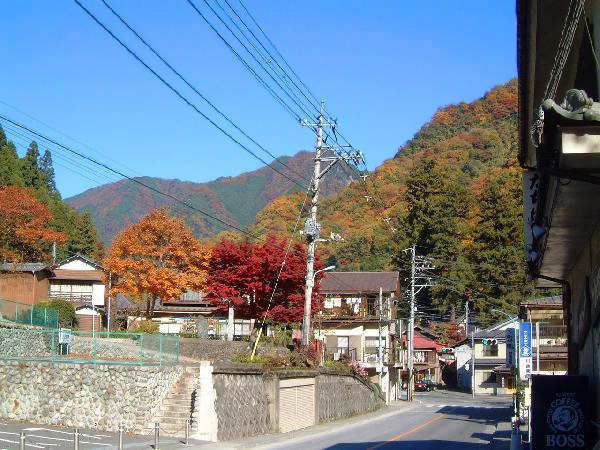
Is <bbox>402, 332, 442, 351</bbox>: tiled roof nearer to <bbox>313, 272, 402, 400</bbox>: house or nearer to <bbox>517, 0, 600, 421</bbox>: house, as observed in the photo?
<bbox>313, 272, 402, 400</bbox>: house

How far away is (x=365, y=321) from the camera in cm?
6103

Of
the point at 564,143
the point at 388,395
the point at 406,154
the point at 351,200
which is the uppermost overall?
the point at 406,154

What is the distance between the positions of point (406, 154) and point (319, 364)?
10804cm

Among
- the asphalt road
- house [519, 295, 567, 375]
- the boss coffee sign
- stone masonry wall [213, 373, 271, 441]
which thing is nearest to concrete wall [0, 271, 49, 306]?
the asphalt road

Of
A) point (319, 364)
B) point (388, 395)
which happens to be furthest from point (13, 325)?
point (388, 395)

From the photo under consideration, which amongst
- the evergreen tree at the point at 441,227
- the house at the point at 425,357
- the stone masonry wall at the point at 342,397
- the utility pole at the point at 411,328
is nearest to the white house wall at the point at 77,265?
the utility pole at the point at 411,328

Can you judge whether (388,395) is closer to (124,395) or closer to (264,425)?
(264,425)

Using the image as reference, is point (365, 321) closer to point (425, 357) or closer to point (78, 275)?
point (78, 275)

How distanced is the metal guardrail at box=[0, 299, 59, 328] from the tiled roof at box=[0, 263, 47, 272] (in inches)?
606

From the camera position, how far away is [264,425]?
1116 inches

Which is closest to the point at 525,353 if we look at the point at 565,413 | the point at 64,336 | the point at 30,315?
the point at 565,413

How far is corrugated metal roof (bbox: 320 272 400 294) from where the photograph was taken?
209 feet

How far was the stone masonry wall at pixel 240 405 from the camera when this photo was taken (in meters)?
25.0

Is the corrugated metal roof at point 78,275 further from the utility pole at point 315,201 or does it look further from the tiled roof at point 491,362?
the tiled roof at point 491,362
